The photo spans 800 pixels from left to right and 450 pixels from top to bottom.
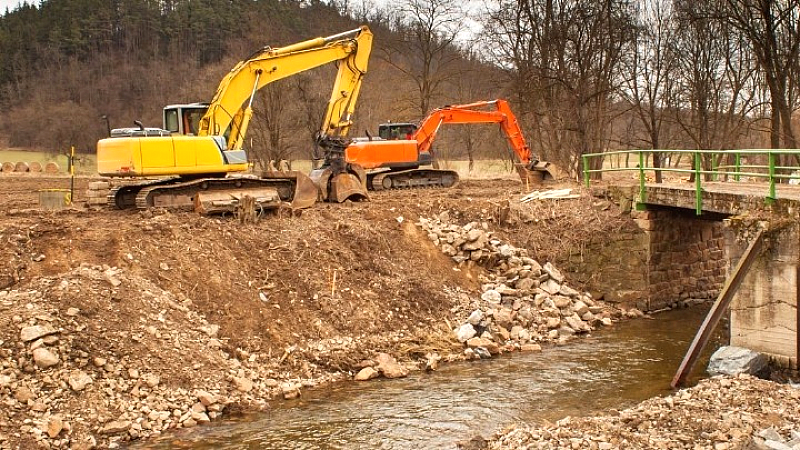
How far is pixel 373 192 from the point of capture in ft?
65.5

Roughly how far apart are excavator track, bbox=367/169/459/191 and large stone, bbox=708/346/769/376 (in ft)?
35.5

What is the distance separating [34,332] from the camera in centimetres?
977

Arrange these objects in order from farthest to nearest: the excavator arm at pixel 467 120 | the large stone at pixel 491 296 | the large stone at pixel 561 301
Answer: the excavator arm at pixel 467 120 → the large stone at pixel 561 301 → the large stone at pixel 491 296

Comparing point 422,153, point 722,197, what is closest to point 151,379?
point 722,197

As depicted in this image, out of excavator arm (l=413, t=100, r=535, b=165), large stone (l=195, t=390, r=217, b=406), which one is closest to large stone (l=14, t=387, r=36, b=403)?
large stone (l=195, t=390, r=217, b=406)

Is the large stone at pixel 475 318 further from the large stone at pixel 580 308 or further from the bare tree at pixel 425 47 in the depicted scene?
the bare tree at pixel 425 47

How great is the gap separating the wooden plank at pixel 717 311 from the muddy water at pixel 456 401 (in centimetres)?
34

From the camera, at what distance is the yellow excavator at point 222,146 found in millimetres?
14281

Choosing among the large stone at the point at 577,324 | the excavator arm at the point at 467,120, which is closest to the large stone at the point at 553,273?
the large stone at the point at 577,324

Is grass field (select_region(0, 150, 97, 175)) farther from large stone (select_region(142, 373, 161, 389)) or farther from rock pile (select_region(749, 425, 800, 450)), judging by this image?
rock pile (select_region(749, 425, 800, 450))

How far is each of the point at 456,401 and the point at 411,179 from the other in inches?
450

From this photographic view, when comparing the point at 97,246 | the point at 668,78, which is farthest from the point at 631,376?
the point at 668,78

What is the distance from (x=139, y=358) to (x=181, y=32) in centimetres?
5430

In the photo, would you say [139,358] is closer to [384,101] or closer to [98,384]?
[98,384]
